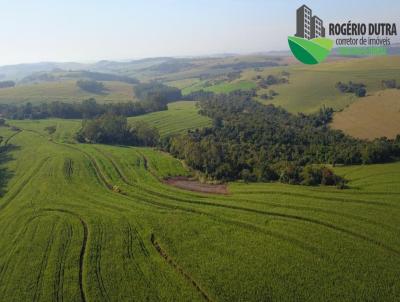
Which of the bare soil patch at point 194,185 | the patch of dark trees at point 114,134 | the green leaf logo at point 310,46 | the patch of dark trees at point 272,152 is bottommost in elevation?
the bare soil patch at point 194,185

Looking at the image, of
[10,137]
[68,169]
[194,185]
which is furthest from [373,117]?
[10,137]

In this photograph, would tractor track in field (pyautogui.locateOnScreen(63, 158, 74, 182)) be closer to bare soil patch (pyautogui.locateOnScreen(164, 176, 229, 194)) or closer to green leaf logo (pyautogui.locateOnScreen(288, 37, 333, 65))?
bare soil patch (pyautogui.locateOnScreen(164, 176, 229, 194))

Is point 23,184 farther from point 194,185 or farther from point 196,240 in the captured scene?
point 196,240

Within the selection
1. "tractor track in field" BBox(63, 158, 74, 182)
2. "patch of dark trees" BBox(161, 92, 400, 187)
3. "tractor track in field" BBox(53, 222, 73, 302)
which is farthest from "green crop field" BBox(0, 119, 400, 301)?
"patch of dark trees" BBox(161, 92, 400, 187)

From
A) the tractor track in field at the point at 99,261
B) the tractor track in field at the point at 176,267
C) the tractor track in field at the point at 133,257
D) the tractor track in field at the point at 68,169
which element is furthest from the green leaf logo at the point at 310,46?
the tractor track in field at the point at 99,261

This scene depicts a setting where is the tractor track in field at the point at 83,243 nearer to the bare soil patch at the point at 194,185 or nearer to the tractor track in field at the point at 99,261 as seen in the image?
the tractor track in field at the point at 99,261

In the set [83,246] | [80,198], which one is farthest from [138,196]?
[83,246]

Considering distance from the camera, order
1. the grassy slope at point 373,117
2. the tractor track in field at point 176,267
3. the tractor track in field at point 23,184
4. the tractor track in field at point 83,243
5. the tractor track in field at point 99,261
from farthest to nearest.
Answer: the grassy slope at point 373,117 < the tractor track in field at point 23,184 < the tractor track in field at point 83,243 < the tractor track in field at point 99,261 < the tractor track in field at point 176,267
